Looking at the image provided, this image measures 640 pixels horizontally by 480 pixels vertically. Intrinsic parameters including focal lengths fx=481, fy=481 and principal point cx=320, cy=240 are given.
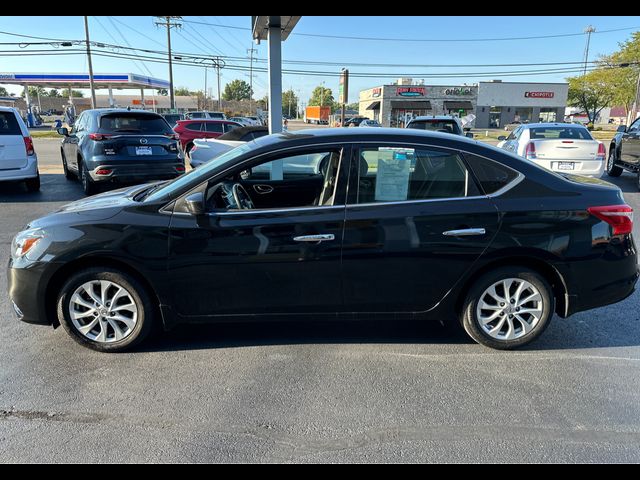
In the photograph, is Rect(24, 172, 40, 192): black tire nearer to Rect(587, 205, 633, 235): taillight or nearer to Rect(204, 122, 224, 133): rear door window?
Rect(204, 122, 224, 133): rear door window

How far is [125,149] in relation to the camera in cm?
912

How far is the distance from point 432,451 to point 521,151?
9567 millimetres

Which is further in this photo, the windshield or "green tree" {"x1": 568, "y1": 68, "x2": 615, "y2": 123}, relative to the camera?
"green tree" {"x1": 568, "y1": 68, "x2": 615, "y2": 123}

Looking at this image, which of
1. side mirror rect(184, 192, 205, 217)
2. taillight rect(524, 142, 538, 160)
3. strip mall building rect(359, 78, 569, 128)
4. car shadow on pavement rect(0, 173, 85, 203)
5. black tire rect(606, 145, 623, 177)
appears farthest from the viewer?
strip mall building rect(359, 78, 569, 128)

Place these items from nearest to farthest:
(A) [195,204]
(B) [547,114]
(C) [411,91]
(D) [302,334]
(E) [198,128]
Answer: (A) [195,204]
(D) [302,334]
(E) [198,128]
(C) [411,91]
(B) [547,114]

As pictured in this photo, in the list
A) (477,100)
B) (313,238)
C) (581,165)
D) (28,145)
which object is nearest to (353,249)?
(313,238)

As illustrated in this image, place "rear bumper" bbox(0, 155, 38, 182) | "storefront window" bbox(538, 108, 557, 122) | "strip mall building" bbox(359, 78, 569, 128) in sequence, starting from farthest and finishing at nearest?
"storefront window" bbox(538, 108, 557, 122)
"strip mall building" bbox(359, 78, 569, 128)
"rear bumper" bbox(0, 155, 38, 182)

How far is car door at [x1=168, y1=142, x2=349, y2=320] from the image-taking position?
342 cm

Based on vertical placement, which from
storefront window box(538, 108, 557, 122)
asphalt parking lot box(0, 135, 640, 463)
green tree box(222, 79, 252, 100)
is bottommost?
asphalt parking lot box(0, 135, 640, 463)

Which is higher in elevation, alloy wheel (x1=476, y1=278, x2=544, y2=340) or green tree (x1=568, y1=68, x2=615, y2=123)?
green tree (x1=568, y1=68, x2=615, y2=123)

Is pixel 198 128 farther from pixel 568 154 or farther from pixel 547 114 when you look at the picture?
pixel 547 114

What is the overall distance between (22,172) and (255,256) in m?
8.67

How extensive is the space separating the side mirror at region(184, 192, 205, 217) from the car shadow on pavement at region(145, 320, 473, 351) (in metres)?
1.11

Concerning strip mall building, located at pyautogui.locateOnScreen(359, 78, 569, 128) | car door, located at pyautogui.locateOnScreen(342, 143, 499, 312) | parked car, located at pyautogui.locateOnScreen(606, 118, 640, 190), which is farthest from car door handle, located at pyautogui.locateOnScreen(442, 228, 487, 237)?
strip mall building, located at pyautogui.locateOnScreen(359, 78, 569, 128)
